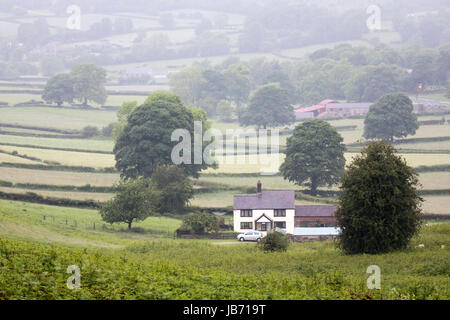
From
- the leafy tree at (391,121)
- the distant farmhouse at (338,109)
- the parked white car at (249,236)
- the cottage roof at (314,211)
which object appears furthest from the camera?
the distant farmhouse at (338,109)

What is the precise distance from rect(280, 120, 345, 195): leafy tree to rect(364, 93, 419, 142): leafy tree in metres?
35.0

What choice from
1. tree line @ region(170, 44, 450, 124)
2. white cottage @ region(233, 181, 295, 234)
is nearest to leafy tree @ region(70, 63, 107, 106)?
tree line @ region(170, 44, 450, 124)

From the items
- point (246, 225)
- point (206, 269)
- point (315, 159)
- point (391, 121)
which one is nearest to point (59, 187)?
point (246, 225)

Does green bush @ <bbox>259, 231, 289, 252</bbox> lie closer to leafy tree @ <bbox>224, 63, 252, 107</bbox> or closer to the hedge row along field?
the hedge row along field

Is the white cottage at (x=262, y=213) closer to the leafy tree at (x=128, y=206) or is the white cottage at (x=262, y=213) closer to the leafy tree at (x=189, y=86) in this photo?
the leafy tree at (x=128, y=206)

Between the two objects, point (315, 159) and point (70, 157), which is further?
point (70, 157)

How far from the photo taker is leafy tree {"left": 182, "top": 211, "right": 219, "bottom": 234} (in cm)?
6550

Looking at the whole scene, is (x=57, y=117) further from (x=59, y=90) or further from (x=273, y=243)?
(x=273, y=243)

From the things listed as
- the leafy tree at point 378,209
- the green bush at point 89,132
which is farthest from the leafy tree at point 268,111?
the leafy tree at point 378,209

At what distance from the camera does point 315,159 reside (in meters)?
87.8

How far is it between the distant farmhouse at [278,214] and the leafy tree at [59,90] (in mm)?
99055

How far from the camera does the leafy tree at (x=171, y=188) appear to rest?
76.6 meters

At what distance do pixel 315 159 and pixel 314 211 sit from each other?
1389 cm
